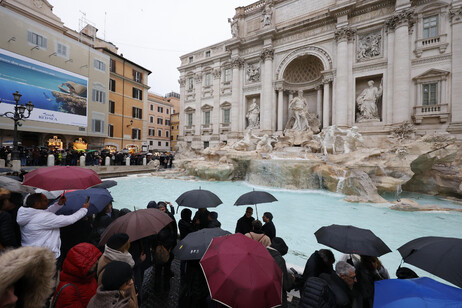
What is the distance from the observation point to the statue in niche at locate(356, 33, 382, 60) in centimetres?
1681

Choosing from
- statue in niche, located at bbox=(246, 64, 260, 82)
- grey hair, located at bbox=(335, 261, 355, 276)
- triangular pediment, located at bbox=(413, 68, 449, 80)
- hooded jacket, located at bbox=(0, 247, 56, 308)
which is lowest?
grey hair, located at bbox=(335, 261, 355, 276)

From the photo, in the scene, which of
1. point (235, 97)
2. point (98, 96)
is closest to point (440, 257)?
point (235, 97)

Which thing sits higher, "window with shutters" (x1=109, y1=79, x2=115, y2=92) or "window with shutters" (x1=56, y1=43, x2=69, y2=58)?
"window with shutters" (x1=56, y1=43, x2=69, y2=58)

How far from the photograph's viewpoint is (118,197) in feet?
30.2

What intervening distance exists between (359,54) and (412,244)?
65.1 ft

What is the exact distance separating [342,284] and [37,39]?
87.1 feet

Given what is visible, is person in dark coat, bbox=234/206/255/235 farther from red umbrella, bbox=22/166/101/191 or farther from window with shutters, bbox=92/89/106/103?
A: window with shutters, bbox=92/89/106/103

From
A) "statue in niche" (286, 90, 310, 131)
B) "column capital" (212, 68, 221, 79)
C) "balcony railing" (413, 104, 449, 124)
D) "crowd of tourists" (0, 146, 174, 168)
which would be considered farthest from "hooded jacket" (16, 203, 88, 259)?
"column capital" (212, 68, 221, 79)

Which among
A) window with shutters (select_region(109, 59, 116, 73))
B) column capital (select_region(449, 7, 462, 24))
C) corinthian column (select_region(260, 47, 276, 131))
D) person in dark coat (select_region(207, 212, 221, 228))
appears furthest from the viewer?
window with shutters (select_region(109, 59, 116, 73))

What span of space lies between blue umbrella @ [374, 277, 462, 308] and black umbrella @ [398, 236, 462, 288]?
220mm

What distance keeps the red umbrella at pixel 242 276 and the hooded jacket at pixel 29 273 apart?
0.97 metres

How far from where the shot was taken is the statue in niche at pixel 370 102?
16734 millimetres

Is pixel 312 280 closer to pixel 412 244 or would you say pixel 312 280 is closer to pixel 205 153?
pixel 412 244

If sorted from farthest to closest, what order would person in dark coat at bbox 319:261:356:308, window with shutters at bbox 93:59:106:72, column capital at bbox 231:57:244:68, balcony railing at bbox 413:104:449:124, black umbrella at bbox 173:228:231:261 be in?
1. column capital at bbox 231:57:244:68
2. window with shutters at bbox 93:59:106:72
3. balcony railing at bbox 413:104:449:124
4. black umbrella at bbox 173:228:231:261
5. person in dark coat at bbox 319:261:356:308
